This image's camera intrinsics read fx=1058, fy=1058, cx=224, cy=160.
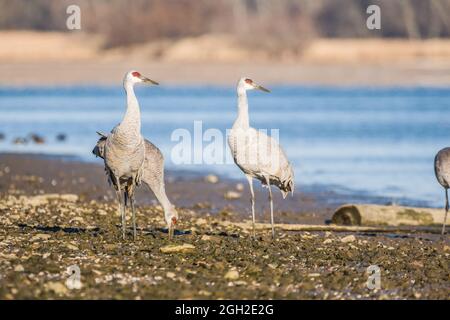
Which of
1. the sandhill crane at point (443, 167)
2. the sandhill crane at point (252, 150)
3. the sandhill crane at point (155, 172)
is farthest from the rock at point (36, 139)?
the sandhill crane at point (443, 167)

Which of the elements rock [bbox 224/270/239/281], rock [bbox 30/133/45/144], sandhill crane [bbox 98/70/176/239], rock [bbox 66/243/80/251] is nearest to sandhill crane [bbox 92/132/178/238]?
sandhill crane [bbox 98/70/176/239]

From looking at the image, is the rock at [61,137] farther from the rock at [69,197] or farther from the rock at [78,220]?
the rock at [78,220]

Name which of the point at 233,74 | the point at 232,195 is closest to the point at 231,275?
the point at 232,195

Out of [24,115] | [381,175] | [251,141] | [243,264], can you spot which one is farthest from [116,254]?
[24,115]

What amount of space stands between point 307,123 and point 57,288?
2252 centimetres

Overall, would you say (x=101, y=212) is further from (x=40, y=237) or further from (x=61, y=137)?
(x=61, y=137)

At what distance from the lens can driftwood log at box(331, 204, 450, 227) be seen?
1398cm

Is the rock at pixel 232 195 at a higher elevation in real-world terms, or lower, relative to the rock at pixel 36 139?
lower

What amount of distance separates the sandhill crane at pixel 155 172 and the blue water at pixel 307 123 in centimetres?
585

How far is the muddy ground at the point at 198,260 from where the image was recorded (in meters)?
9.18

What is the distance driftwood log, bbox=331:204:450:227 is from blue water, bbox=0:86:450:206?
9.11 feet

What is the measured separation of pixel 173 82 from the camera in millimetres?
45906

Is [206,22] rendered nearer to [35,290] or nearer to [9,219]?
[9,219]

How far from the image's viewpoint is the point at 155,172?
496 inches
